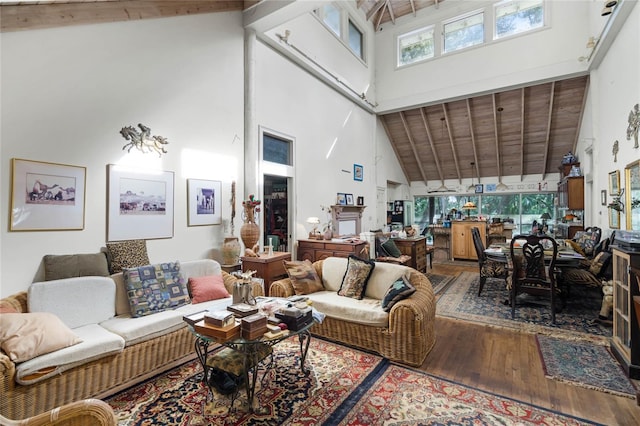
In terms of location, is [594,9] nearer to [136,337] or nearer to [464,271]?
[464,271]

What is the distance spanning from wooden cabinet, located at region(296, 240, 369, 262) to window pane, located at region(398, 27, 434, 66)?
241 inches

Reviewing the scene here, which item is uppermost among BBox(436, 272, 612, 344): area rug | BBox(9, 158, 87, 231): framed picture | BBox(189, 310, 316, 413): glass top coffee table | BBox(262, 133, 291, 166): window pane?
BBox(262, 133, 291, 166): window pane

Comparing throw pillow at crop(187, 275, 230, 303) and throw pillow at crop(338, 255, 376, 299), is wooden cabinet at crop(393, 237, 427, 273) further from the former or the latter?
throw pillow at crop(187, 275, 230, 303)

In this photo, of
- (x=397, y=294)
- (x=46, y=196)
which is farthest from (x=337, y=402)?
(x=46, y=196)

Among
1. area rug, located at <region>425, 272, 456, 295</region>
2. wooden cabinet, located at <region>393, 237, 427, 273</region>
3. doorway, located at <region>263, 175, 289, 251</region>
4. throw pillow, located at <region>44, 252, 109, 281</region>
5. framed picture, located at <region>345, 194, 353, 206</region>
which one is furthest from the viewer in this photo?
framed picture, located at <region>345, 194, 353, 206</region>

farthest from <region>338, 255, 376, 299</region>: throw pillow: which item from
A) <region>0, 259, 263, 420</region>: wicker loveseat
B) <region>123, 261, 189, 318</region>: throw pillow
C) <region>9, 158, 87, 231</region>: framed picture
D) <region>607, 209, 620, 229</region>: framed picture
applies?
<region>607, 209, 620, 229</region>: framed picture

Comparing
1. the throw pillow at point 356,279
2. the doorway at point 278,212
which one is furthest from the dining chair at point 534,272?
the doorway at point 278,212

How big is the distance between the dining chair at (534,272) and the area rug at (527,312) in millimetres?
183

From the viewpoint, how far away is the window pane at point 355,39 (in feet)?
25.6

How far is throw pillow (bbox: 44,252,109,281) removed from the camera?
273 cm

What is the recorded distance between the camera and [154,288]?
304cm

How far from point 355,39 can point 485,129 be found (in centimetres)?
446

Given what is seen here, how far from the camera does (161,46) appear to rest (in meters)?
3.64

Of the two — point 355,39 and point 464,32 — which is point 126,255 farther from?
point 464,32
